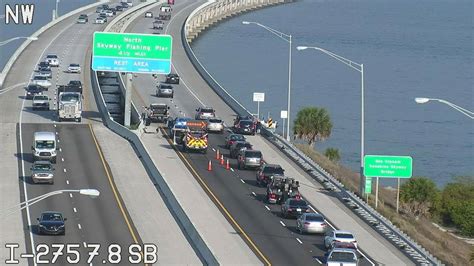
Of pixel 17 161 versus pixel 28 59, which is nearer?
pixel 17 161

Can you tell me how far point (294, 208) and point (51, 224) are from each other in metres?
13.2

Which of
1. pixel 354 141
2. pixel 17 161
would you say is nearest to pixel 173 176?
pixel 17 161

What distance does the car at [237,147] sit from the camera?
84.9 meters

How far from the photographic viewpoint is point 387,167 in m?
72.4

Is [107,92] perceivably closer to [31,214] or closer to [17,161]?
[17,161]

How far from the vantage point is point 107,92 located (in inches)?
5192

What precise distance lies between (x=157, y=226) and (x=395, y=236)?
1175cm

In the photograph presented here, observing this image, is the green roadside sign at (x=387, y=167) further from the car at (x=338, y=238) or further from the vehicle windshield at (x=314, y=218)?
the car at (x=338, y=238)

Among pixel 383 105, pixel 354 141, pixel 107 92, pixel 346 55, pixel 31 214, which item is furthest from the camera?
pixel 346 55

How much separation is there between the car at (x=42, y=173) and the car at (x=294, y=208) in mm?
14737

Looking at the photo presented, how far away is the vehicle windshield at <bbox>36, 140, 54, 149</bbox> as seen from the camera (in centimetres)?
8094

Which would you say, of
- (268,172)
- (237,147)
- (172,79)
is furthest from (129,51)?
(172,79)

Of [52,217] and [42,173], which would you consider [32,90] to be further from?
[52,217]

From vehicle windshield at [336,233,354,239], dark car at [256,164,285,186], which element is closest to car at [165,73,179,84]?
dark car at [256,164,285,186]
